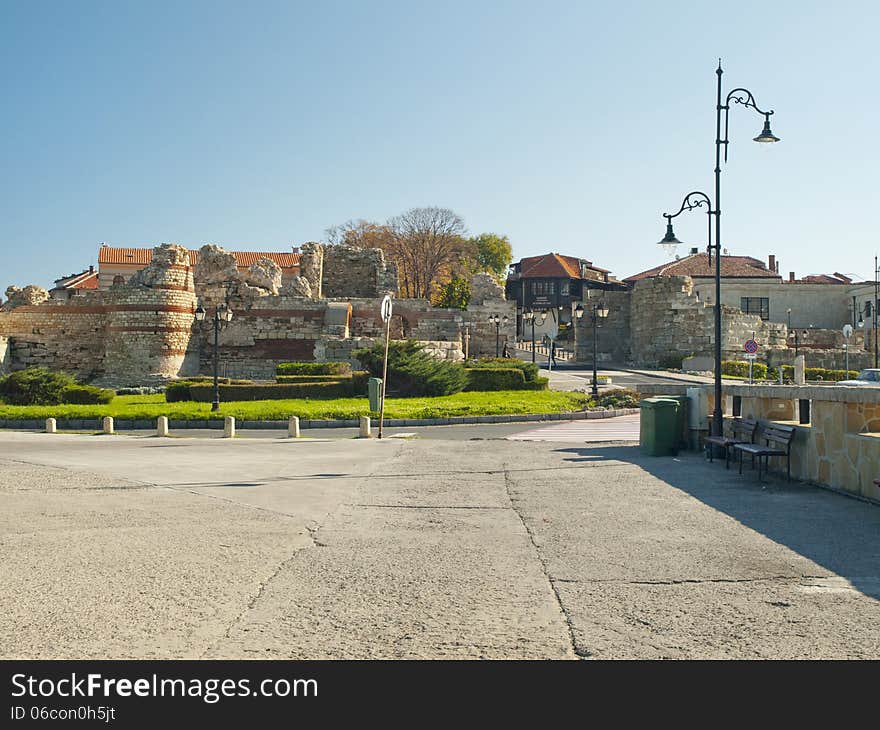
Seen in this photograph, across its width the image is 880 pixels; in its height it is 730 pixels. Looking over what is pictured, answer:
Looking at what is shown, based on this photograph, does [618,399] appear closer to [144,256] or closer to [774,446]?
[774,446]

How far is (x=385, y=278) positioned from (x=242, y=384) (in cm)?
2250

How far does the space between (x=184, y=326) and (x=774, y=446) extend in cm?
3016

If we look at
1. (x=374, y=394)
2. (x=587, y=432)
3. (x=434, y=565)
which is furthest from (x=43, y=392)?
(x=434, y=565)

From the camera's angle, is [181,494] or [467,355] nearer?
[181,494]

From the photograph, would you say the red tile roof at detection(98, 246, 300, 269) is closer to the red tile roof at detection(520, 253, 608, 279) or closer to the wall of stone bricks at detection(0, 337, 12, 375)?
the red tile roof at detection(520, 253, 608, 279)

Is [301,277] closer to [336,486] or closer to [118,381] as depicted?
[118,381]

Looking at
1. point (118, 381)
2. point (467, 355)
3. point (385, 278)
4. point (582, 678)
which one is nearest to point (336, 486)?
point (582, 678)

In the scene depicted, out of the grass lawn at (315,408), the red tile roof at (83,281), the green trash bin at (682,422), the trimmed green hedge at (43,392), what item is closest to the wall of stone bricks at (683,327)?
the grass lawn at (315,408)

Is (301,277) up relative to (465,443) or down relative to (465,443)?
up

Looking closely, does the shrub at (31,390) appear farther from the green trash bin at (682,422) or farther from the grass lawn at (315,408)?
the green trash bin at (682,422)

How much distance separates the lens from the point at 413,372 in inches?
1092

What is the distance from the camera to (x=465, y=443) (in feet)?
55.6

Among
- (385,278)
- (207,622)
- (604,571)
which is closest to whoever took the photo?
(207,622)

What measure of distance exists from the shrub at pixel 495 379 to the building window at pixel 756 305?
36970mm
